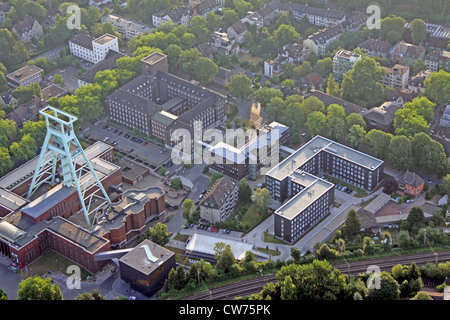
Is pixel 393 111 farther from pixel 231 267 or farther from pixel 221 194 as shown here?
pixel 231 267

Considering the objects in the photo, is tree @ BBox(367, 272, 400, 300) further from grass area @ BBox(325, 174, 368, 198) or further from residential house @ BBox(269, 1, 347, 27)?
residential house @ BBox(269, 1, 347, 27)

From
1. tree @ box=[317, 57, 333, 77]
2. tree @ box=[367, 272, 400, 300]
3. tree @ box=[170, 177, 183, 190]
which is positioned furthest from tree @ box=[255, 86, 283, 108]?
tree @ box=[367, 272, 400, 300]

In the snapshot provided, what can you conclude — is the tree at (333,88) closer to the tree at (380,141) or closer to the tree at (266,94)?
the tree at (266,94)

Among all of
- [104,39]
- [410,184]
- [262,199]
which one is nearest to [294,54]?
[104,39]

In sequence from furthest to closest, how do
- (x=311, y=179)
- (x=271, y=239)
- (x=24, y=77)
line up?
(x=24, y=77)
(x=311, y=179)
(x=271, y=239)

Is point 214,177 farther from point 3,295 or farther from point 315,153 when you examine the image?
point 3,295

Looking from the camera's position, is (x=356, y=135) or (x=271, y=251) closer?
(x=271, y=251)

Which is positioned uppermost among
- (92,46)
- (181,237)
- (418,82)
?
(92,46)
